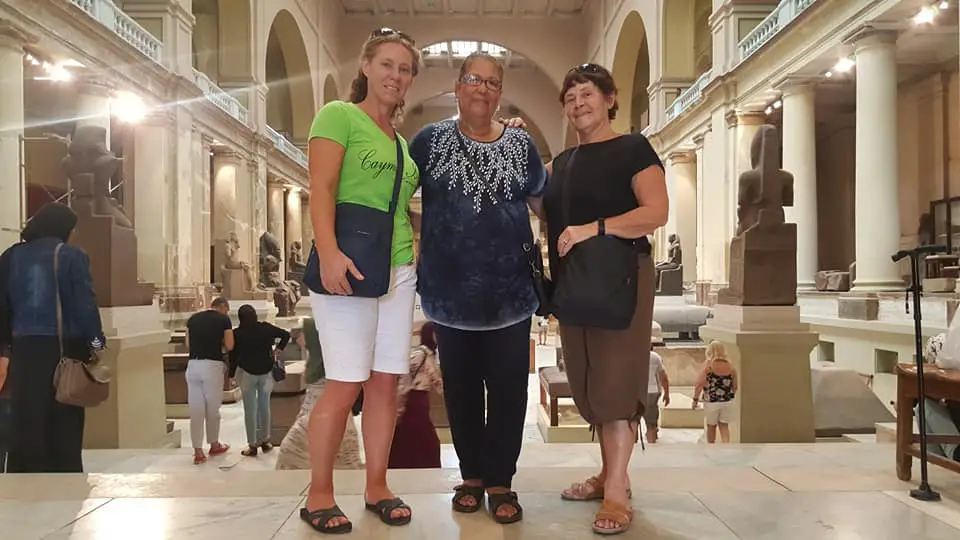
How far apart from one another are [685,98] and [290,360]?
15.6m

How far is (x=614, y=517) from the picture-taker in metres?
2.70

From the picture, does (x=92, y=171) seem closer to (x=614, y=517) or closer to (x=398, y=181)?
(x=398, y=181)

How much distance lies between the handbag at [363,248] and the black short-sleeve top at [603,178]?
75 cm

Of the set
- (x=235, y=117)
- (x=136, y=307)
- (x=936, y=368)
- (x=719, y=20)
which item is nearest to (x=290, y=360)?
(x=136, y=307)

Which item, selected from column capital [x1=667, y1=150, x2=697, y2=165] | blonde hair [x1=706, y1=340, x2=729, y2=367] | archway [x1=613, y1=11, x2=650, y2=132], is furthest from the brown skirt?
archway [x1=613, y1=11, x2=650, y2=132]

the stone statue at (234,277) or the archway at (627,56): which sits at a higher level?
the archway at (627,56)

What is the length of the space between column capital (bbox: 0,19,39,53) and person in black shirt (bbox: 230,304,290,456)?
730 cm

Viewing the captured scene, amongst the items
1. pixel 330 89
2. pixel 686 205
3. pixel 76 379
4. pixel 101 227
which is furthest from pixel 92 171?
pixel 330 89

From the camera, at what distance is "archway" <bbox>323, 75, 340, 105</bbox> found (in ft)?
108

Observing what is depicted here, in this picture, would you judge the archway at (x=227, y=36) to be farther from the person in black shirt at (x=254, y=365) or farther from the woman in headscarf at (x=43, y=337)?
the woman in headscarf at (x=43, y=337)

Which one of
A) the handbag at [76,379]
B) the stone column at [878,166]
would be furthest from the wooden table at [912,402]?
the stone column at [878,166]

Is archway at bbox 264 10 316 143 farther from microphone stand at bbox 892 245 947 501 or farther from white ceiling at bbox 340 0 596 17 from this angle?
microphone stand at bbox 892 245 947 501

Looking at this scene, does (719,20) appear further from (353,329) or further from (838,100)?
(353,329)

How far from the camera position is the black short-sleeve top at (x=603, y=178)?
2762 mm
